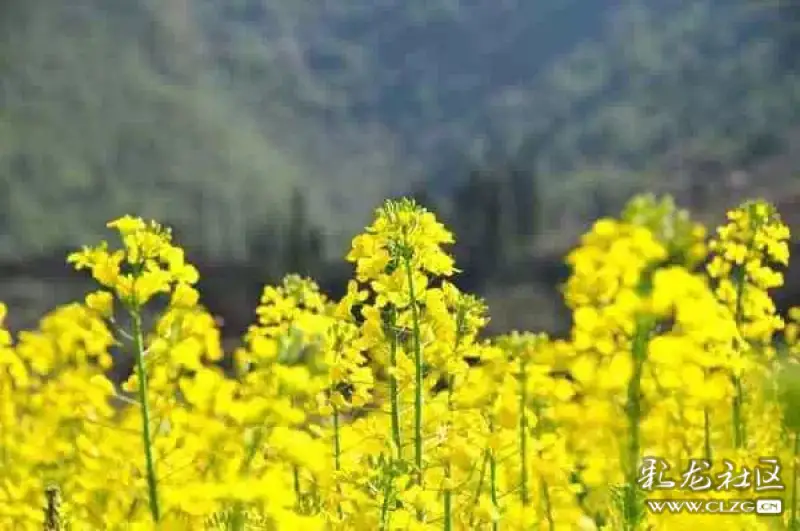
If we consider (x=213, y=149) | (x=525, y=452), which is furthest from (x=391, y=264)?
(x=213, y=149)

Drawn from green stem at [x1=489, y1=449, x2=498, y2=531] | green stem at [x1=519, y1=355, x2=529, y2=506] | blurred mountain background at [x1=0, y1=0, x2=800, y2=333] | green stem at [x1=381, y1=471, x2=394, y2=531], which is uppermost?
blurred mountain background at [x1=0, y1=0, x2=800, y2=333]

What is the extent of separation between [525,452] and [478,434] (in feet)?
0.73

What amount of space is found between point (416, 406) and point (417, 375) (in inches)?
5.4

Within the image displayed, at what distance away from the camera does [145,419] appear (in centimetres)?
425

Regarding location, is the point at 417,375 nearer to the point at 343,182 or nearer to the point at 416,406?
the point at 416,406

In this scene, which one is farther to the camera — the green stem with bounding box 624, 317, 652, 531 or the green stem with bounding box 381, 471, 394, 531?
the green stem with bounding box 381, 471, 394, 531

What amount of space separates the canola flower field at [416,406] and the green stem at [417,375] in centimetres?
A: 1

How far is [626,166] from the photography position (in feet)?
507

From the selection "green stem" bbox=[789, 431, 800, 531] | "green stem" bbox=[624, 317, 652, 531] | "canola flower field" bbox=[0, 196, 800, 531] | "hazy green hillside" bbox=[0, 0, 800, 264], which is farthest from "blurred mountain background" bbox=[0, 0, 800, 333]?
"green stem" bbox=[624, 317, 652, 531]

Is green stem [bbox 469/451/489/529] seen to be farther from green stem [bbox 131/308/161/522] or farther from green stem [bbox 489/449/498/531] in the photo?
green stem [bbox 131/308/161/522]

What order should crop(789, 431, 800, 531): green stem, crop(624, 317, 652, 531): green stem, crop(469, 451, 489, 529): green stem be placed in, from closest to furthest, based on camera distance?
1. crop(624, 317, 652, 531): green stem
2. crop(469, 451, 489, 529): green stem
3. crop(789, 431, 800, 531): green stem

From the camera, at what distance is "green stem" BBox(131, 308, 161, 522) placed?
4152 millimetres

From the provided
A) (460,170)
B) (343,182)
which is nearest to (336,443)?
(460,170)

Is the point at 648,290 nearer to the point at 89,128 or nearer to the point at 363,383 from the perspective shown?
the point at 363,383
